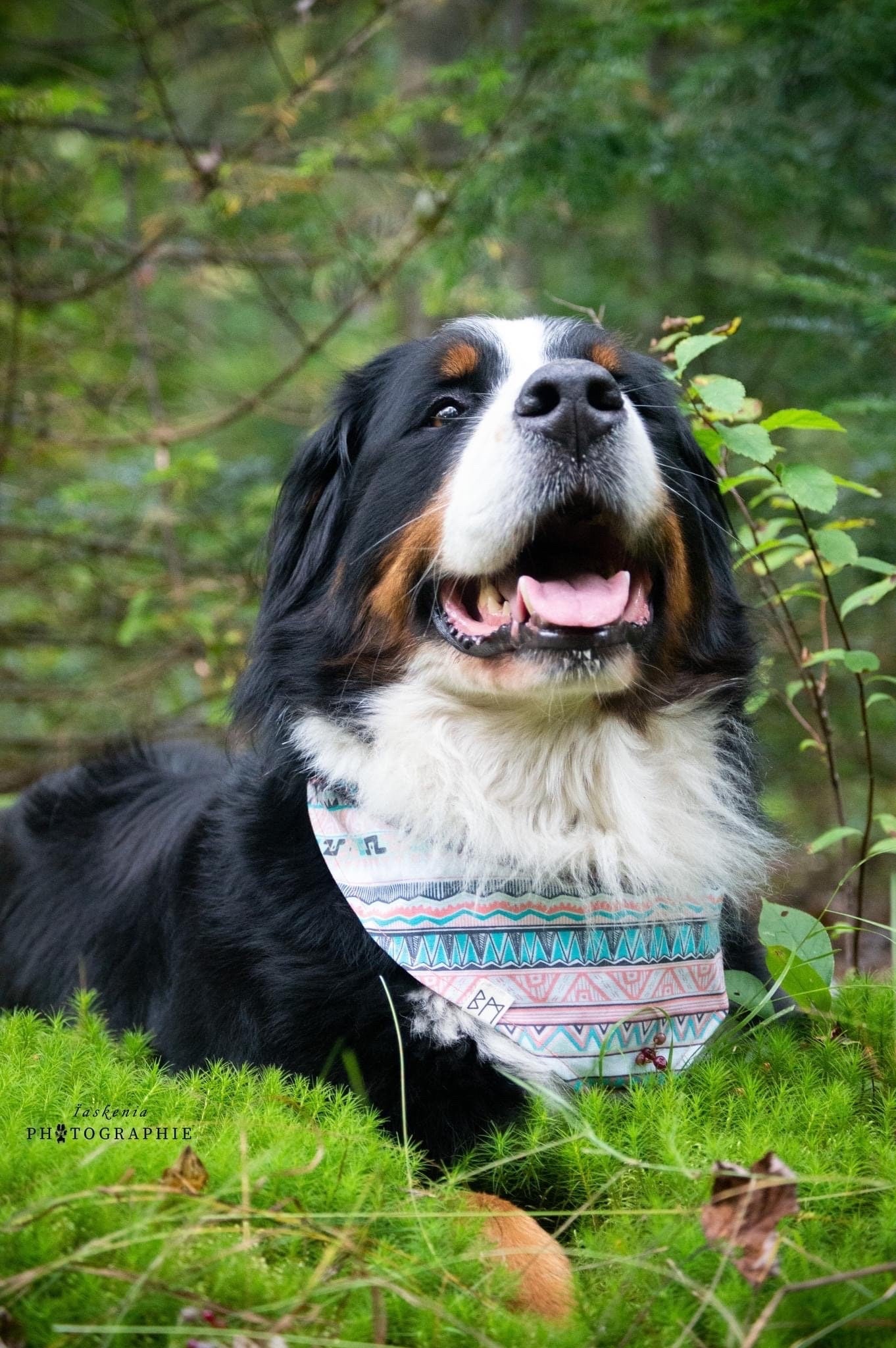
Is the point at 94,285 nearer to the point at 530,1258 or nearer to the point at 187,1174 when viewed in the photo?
the point at 187,1174

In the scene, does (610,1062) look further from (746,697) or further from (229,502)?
(229,502)

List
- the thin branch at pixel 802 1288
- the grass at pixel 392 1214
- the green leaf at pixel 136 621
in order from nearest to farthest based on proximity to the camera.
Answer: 1. the thin branch at pixel 802 1288
2. the grass at pixel 392 1214
3. the green leaf at pixel 136 621

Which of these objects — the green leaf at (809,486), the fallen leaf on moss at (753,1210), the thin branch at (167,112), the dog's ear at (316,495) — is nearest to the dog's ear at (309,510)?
the dog's ear at (316,495)

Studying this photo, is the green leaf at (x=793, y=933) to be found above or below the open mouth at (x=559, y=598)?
below

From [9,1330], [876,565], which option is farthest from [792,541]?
[9,1330]

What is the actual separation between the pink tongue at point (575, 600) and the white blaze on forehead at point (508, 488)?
10cm

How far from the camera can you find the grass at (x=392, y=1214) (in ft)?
5.42

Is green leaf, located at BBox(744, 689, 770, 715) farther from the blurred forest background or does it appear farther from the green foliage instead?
the blurred forest background

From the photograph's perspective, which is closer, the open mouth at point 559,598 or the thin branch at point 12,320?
the open mouth at point 559,598

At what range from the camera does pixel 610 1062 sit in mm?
2516

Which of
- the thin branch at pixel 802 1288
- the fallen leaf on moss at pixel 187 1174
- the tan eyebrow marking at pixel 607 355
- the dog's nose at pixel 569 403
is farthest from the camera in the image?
the tan eyebrow marking at pixel 607 355

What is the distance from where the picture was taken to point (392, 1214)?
1.87 meters

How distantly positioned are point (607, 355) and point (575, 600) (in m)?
0.71

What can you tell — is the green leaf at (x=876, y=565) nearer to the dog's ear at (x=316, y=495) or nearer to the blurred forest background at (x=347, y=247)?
the blurred forest background at (x=347, y=247)
